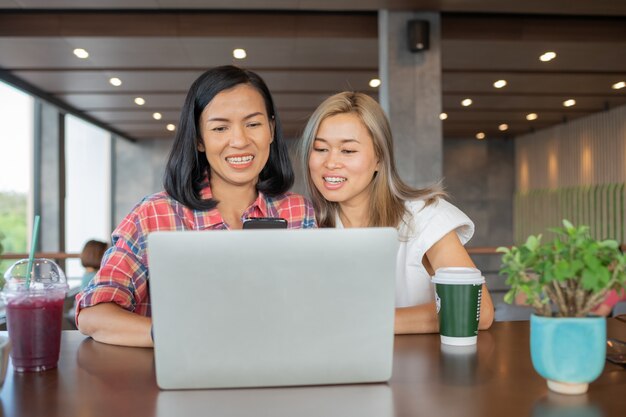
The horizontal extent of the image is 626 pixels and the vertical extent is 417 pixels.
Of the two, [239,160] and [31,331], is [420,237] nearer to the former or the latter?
[239,160]

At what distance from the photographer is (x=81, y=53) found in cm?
599

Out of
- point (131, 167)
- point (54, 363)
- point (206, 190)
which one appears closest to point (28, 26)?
point (206, 190)

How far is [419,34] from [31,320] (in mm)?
4342

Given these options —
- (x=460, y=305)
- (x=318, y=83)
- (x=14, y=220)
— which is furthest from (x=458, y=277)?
(x=14, y=220)

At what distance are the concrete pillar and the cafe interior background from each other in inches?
0.5

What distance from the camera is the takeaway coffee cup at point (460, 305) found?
125 cm

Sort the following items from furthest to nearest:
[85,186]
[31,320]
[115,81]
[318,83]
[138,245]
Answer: [85,186] → [318,83] → [115,81] → [138,245] → [31,320]

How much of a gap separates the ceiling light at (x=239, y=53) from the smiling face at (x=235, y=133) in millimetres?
4427

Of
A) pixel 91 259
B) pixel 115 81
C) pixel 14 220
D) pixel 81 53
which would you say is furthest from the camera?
pixel 14 220

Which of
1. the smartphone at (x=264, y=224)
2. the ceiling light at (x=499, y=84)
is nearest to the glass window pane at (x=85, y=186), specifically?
the ceiling light at (x=499, y=84)

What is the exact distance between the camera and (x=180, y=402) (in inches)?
35.3

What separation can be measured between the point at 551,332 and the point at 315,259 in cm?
37

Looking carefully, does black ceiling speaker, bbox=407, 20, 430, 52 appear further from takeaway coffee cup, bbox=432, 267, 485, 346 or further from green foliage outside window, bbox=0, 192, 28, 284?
green foliage outside window, bbox=0, 192, 28, 284

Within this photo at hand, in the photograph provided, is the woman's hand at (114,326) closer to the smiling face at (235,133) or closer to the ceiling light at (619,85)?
the smiling face at (235,133)
